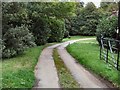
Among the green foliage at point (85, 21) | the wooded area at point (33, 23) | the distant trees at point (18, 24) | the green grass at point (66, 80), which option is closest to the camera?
the green grass at point (66, 80)

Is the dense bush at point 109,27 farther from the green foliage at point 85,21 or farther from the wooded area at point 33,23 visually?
the green foliage at point 85,21

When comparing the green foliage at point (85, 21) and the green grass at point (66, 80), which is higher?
the green grass at point (66, 80)

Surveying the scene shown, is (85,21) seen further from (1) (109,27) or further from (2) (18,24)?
(2) (18,24)

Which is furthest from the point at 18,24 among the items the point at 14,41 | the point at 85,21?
the point at 85,21

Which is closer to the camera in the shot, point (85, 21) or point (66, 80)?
point (66, 80)

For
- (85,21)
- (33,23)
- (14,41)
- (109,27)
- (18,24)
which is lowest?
(85,21)

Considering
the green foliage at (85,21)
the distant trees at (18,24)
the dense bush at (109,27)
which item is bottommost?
the green foliage at (85,21)

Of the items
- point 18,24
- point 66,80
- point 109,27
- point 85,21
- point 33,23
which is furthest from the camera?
point 85,21

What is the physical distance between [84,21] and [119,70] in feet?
144

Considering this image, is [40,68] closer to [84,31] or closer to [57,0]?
[57,0]

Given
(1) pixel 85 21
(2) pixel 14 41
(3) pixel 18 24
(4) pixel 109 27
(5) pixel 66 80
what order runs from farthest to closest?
(1) pixel 85 21 → (4) pixel 109 27 → (3) pixel 18 24 → (2) pixel 14 41 → (5) pixel 66 80

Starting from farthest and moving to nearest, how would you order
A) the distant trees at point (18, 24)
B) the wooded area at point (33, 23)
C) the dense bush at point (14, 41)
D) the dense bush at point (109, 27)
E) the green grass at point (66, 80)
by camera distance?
the dense bush at point (109, 27)
the wooded area at point (33, 23)
the distant trees at point (18, 24)
the dense bush at point (14, 41)
the green grass at point (66, 80)

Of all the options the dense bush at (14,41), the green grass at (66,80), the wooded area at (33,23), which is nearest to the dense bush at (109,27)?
the wooded area at (33,23)

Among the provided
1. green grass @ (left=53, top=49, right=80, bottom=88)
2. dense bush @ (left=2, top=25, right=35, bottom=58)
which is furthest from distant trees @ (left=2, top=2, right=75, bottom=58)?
green grass @ (left=53, top=49, right=80, bottom=88)
